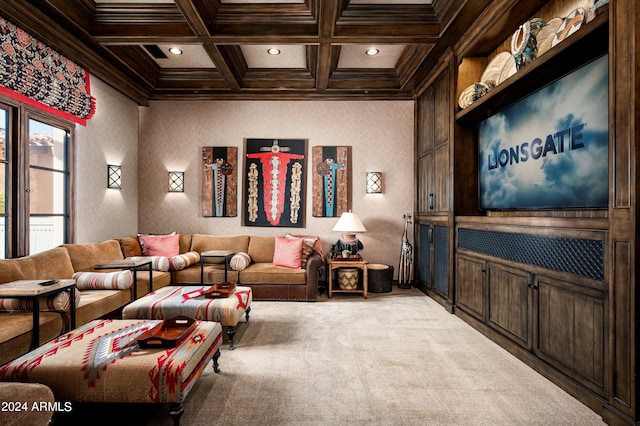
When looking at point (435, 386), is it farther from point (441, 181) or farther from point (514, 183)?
point (441, 181)

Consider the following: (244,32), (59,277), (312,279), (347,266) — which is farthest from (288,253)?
(244,32)

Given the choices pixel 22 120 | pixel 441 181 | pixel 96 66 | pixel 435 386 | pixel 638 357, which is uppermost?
pixel 96 66

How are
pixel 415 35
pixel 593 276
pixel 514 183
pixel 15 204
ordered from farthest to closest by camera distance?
pixel 415 35, pixel 15 204, pixel 514 183, pixel 593 276

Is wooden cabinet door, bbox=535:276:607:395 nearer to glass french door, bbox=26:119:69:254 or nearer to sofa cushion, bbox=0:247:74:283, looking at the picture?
sofa cushion, bbox=0:247:74:283

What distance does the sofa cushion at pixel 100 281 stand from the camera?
331cm

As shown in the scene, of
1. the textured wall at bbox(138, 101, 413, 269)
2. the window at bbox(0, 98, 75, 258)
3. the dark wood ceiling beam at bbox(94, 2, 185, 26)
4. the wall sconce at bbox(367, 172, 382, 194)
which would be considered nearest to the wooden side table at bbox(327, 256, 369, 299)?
the textured wall at bbox(138, 101, 413, 269)

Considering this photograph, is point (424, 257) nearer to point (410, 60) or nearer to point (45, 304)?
point (410, 60)

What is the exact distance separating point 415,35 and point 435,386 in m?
3.50

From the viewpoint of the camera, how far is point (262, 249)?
5.11 m

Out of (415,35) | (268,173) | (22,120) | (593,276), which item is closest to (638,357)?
(593,276)

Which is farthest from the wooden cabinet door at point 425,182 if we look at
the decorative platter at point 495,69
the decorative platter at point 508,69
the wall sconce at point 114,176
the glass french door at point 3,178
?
the glass french door at point 3,178

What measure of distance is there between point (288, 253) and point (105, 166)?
2891 mm

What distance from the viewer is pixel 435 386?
224 cm

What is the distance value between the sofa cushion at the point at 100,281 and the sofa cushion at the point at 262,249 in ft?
6.52
